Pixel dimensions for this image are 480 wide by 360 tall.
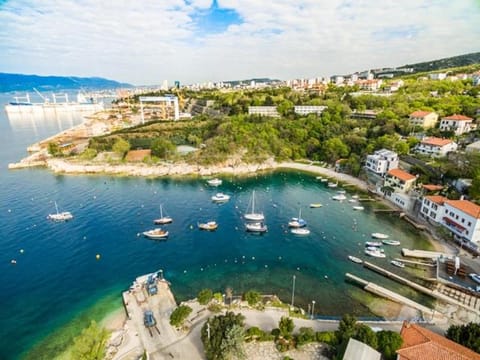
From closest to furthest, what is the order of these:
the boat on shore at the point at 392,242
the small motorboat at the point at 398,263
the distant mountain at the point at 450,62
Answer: the small motorboat at the point at 398,263, the boat on shore at the point at 392,242, the distant mountain at the point at 450,62

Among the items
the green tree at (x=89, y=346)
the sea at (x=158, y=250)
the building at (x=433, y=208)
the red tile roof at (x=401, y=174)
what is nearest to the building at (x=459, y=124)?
the red tile roof at (x=401, y=174)

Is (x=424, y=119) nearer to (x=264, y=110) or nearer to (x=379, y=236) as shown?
(x=379, y=236)

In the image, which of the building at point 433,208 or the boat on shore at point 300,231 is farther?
the boat on shore at point 300,231

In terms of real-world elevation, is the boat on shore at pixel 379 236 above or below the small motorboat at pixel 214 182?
below

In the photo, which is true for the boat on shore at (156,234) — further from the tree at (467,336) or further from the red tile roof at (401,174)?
the red tile roof at (401,174)

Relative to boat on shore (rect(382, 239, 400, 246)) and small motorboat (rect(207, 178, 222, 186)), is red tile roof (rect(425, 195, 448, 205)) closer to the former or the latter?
boat on shore (rect(382, 239, 400, 246))

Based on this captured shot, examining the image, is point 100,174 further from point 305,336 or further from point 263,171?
point 305,336

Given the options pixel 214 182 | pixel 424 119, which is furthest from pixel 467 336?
pixel 424 119
